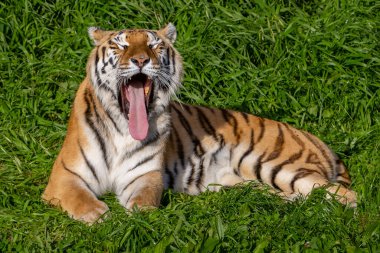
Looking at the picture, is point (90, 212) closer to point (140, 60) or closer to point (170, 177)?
point (140, 60)

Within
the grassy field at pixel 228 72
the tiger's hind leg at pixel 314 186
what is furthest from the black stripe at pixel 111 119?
the tiger's hind leg at pixel 314 186

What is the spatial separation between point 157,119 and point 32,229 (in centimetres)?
100

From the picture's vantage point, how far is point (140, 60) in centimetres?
522

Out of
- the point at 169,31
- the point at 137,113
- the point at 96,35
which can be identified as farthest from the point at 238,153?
the point at 96,35

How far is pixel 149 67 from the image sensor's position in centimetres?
525

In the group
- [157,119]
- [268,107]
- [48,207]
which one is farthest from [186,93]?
[48,207]

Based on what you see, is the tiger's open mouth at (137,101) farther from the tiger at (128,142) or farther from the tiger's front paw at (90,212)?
the tiger's front paw at (90,212)

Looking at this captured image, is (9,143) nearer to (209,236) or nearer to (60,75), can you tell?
(60,75)

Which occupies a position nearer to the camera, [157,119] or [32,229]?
[32,229]

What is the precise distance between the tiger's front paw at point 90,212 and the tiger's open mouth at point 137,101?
457 millimetres

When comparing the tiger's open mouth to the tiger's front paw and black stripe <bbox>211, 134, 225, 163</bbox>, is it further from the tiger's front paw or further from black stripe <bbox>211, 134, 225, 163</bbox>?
black stripe <bbox>211, 134, 225, 163</bbox>

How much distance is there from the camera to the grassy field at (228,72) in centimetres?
572

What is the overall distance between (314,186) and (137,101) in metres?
1.15

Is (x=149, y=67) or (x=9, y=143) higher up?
(x=149, y=67)
